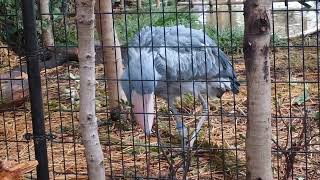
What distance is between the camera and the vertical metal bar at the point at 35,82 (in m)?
3.38

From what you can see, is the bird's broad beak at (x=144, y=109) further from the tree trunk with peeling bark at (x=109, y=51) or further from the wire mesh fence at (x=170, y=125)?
the tree trunk with peeling bark at (x=109, y=51)

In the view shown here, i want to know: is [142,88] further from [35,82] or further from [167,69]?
[35,82]

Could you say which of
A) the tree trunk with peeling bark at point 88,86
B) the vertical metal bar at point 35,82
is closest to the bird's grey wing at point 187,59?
the vertical metal bar at point 35,82

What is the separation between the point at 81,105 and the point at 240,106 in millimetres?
2749

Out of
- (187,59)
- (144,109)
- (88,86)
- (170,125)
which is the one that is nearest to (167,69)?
(187,59)

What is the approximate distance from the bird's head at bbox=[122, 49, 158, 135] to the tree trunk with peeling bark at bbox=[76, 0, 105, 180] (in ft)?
3.19

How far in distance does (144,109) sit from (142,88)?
13 cm

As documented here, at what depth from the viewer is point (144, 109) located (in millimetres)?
3998

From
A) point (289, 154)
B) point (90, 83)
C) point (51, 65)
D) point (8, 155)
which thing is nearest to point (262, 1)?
point (90, 83)

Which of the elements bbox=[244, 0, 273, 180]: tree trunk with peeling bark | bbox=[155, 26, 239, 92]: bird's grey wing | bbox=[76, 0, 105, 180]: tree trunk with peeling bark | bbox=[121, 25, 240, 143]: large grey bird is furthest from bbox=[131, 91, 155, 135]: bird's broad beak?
bbox=[244, 0, 273, 180]: tree trunk with peeling bark

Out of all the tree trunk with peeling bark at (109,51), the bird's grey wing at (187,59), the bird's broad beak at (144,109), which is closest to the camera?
the bird's broad beak at (144,109)

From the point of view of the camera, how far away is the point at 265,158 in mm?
2529

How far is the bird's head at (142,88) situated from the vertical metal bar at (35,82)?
62 cm

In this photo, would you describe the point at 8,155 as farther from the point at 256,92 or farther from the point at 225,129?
the point at 256,92
